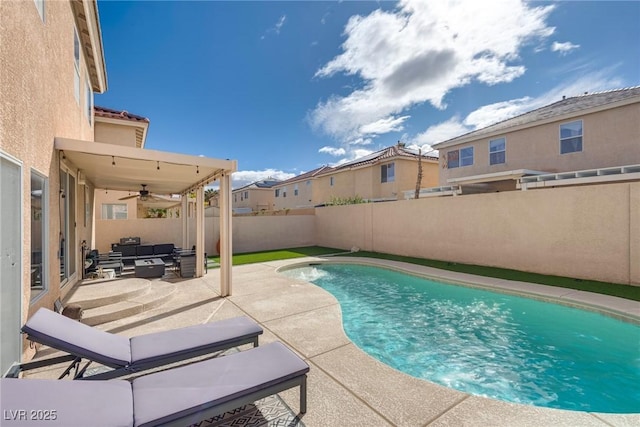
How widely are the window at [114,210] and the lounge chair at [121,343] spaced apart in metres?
17.2

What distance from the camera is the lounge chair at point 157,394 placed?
2.16 meters

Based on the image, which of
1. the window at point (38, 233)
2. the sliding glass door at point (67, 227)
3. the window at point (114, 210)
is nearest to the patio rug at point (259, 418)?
the window at point (38, 233)

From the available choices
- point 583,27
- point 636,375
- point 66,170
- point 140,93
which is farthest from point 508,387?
point 140,93

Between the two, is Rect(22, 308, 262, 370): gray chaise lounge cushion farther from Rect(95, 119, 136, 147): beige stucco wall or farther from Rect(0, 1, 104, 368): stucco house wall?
Rect(95, 119, 136, 147): beige stucco wall

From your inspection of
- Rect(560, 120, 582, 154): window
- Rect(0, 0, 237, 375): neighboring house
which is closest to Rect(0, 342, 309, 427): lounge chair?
Rect(0, 0, 237, 375): neighboring house

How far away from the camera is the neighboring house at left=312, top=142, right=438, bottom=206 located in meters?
24.8

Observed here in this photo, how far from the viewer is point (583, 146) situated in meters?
14.7

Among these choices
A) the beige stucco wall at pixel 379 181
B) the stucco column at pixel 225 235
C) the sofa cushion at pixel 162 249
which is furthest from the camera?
the beige stucco wall at pixel 379 181

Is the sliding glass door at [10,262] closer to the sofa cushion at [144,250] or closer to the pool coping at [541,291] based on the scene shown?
the pool coping at [541,291]

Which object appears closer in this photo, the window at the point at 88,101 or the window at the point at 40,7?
the window at the point at 40,7

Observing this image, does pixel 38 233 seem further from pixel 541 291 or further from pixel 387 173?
pixel 387 173

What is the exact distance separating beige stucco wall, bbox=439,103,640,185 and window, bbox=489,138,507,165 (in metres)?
0.20

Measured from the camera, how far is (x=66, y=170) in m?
7.13

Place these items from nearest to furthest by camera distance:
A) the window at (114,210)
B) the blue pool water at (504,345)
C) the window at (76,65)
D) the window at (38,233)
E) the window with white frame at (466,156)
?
the blue pool water at (504,345) → the window at (38,233) → the window at (76,65) → the window at (114,210) → the window with white frame at (466,156)
